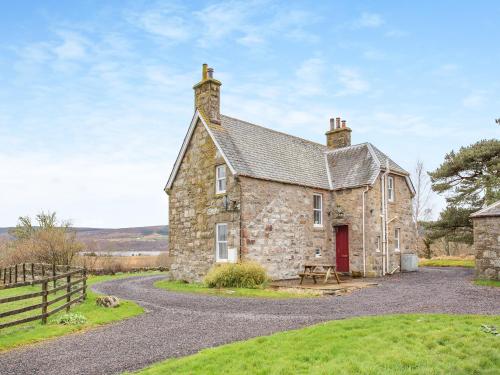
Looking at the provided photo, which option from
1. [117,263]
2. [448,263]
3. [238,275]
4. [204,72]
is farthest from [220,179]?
[448,263]

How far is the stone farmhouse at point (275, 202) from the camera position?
2123cm

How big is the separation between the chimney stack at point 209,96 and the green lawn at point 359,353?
15.1 metres

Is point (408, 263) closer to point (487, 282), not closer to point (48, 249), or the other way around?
point (487, 282)

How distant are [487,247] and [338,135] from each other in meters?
13.1

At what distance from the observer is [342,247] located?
25.0m


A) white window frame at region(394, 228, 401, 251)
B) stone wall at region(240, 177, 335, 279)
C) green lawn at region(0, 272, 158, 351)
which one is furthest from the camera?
white window frame at region(394, 228, 401, 251)

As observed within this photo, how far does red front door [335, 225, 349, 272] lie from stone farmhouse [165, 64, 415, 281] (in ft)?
0.19

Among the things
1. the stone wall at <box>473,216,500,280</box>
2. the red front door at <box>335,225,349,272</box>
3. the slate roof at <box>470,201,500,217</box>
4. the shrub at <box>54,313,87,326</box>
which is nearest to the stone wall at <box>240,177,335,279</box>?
the red front door at <box>335,225,349,272</box>

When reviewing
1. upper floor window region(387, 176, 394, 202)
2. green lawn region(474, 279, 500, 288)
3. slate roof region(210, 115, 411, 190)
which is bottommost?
green lawn region(474, 279, 500, 288)

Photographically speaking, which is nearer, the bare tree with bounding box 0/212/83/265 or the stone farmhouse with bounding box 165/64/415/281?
the stone farmhouse with bounding box 165/64/415/281

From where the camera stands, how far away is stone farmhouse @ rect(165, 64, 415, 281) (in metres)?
21.2

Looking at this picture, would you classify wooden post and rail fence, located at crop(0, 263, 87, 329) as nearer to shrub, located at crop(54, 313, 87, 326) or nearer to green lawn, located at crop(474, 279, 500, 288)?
shrub, located at crop(54, 313, 87, 326)

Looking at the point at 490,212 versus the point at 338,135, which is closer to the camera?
the point at 490,212

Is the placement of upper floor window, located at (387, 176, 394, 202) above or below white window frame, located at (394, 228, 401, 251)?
above
